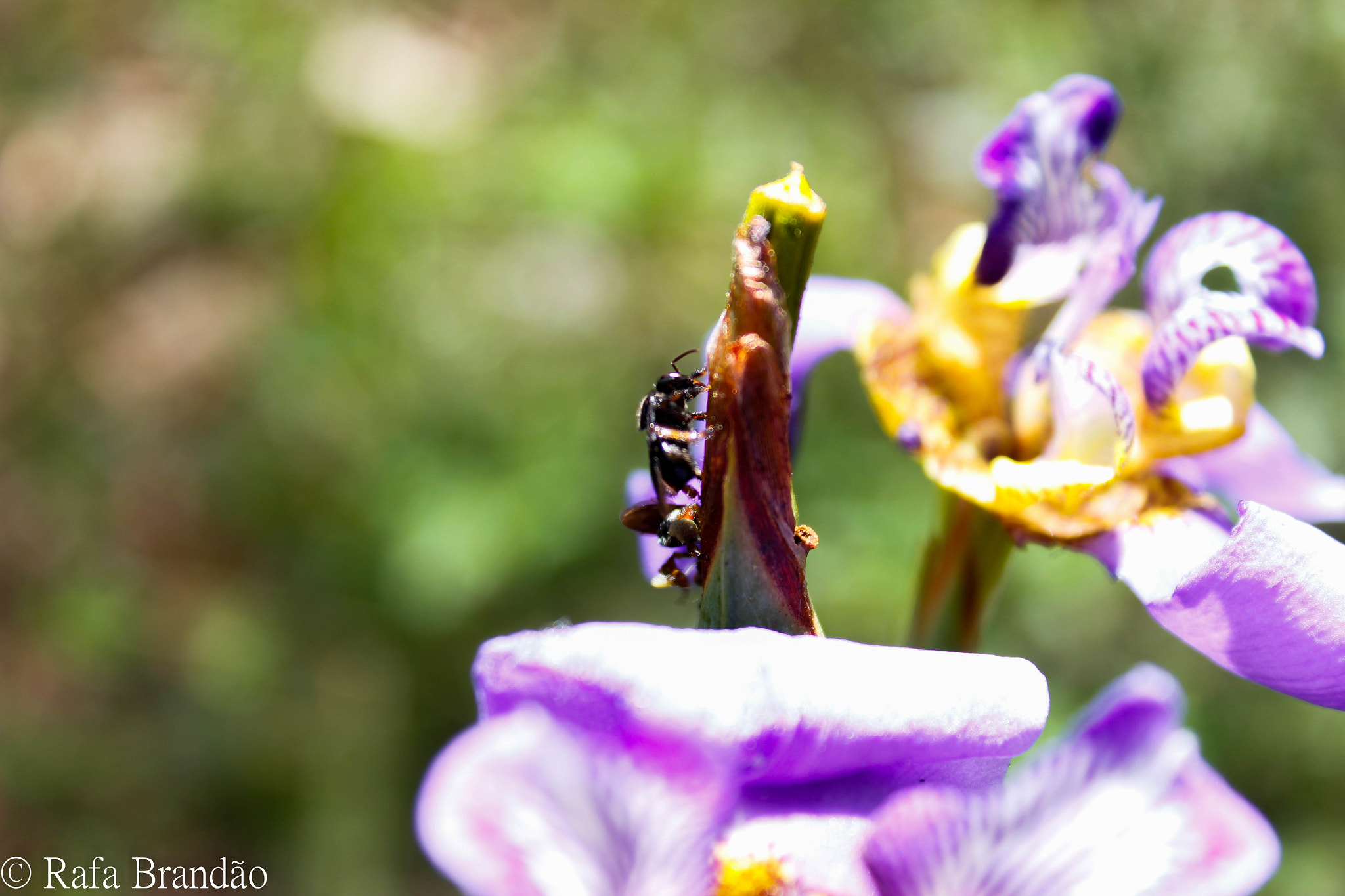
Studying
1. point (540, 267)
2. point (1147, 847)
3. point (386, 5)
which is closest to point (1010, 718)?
point (1147, 847)

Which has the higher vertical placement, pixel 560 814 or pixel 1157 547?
pixel 1157 547

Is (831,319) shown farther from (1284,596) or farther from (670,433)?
(1284,596)

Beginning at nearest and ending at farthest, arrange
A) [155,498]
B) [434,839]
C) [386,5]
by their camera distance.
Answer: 1. [434,839]
2. [155,498]
3. [386,5]

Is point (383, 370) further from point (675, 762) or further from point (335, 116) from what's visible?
point (675, 762)

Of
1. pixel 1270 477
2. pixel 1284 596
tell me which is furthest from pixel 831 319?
pixel 1284 596
